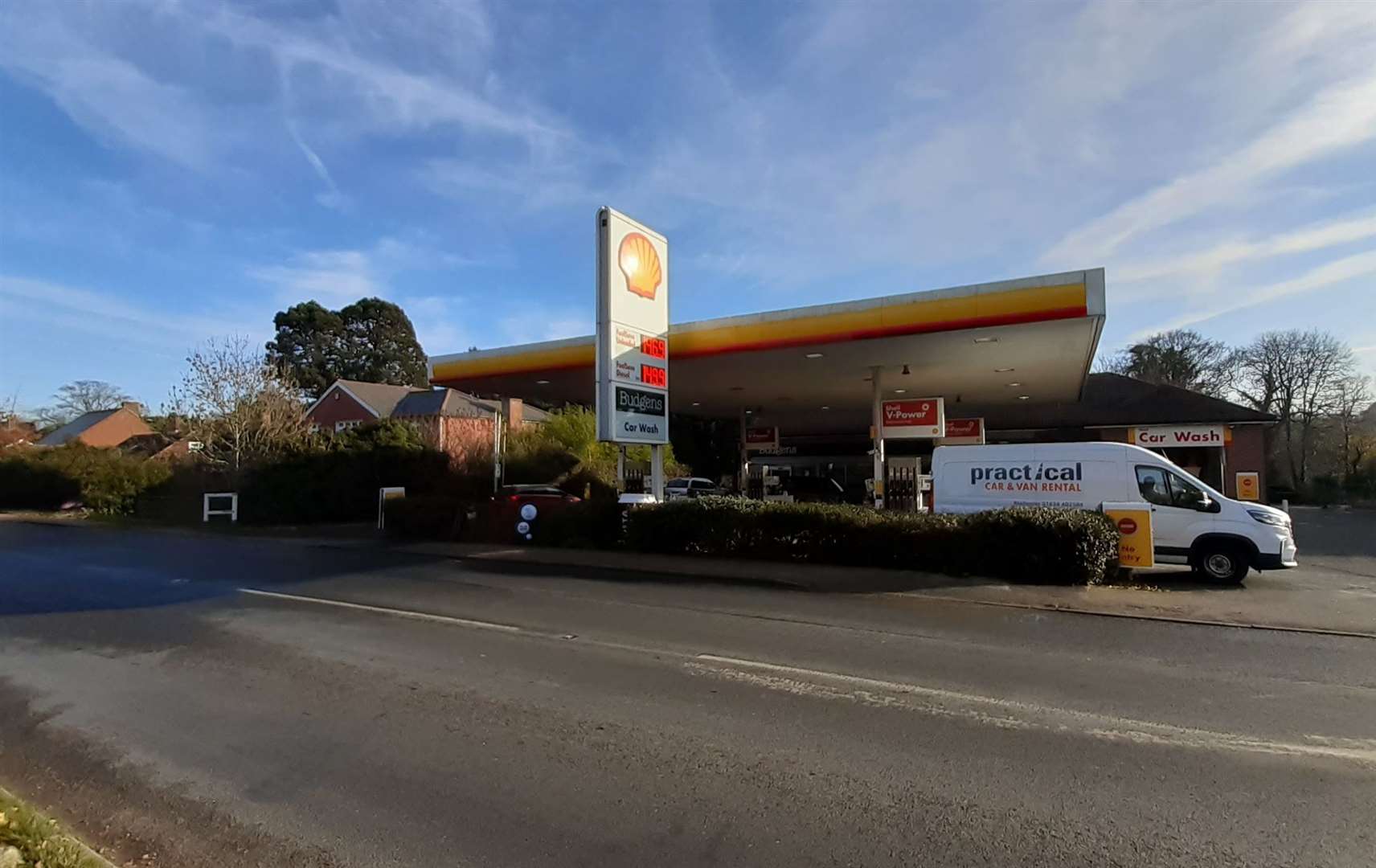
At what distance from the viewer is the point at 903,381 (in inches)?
916

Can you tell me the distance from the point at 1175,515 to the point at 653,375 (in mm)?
9728

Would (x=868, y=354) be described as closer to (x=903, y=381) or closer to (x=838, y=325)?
(x=838, y=325)

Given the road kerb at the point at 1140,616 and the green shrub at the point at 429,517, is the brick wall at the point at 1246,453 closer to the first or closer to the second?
the road kerb at the point at 1140,616

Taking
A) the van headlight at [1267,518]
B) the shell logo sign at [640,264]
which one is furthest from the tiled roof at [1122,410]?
the van headlight at [1267,518]

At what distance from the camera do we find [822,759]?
4.64m

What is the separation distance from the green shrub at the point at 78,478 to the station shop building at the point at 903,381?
16.9 meters

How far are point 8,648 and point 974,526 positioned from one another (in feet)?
40.5

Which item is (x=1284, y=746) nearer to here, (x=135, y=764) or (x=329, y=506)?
(x=135, y=764)

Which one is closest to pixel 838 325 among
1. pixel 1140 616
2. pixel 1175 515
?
pixel 1175 515

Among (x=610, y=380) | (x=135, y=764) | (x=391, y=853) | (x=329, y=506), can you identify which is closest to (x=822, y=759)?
(x=391, y=853)

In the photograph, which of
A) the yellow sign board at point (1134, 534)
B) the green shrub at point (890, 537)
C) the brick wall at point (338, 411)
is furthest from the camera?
the brick wall at point (338, 411)

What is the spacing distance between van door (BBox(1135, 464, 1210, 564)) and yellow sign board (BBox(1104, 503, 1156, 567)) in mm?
518

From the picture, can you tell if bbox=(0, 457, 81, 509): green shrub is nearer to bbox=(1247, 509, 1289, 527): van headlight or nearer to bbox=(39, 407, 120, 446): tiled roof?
bbox=(39, 407, 120, 446): tiled roof

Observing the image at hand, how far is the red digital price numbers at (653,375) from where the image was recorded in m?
15.3
